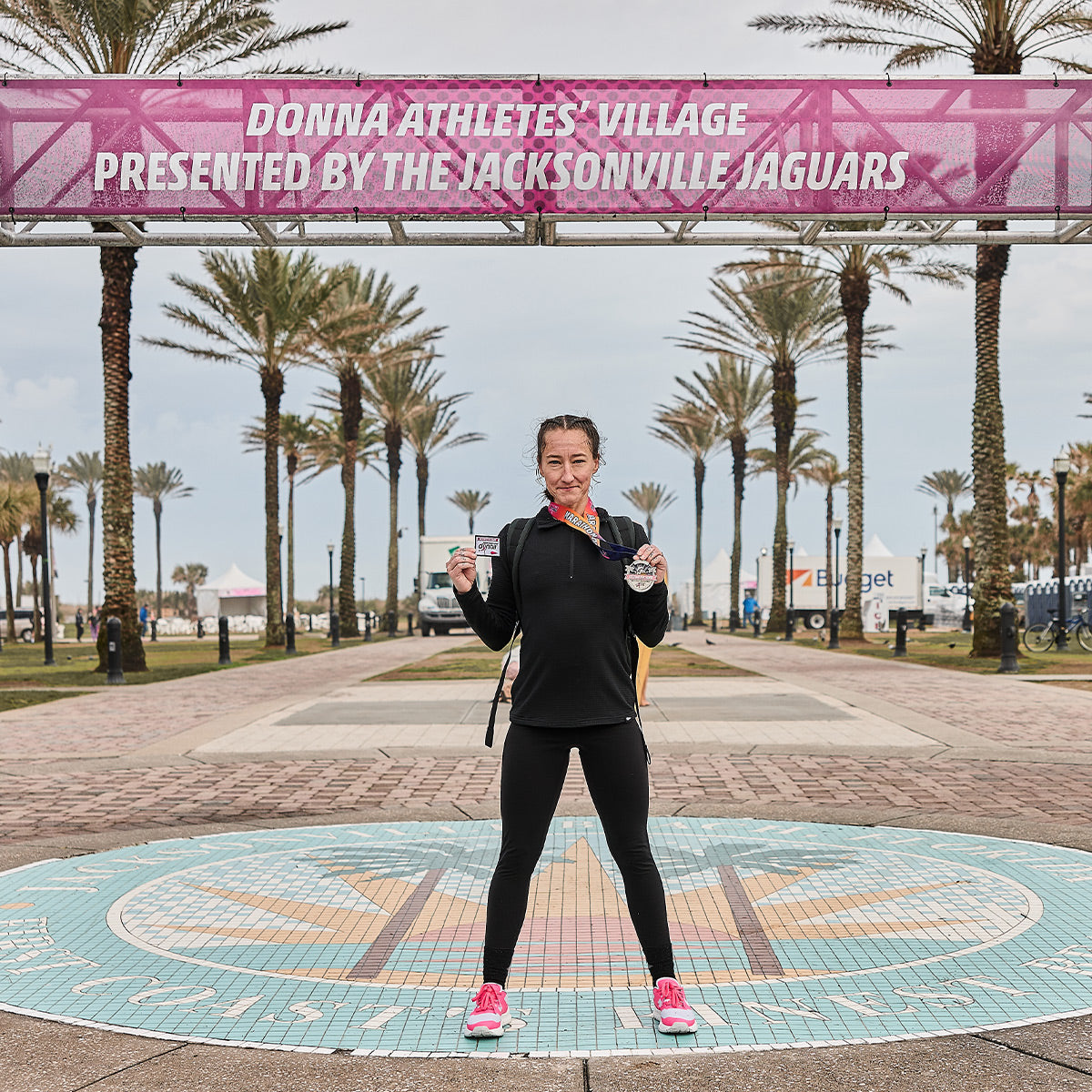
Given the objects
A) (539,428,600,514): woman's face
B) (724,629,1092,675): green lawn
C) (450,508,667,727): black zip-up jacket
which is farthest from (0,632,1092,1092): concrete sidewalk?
(724,629,1092,675): green lawn

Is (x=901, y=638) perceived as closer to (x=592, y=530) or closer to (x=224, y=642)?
(x=224, y=642)

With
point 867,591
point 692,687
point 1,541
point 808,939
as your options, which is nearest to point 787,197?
point 808,939

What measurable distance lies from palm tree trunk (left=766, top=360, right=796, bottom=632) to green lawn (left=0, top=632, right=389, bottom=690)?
16999mm

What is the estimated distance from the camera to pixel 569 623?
3.76 m

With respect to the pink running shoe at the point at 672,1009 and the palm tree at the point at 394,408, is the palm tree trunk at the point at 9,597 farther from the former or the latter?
the pink running shoe at the point at 672,1009

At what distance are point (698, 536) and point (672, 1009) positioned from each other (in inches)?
2607

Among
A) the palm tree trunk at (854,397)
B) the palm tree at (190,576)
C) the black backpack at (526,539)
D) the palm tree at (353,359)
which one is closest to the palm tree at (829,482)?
the palm tree trunk at (854,397)

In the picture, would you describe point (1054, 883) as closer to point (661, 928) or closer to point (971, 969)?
point (971, 969)

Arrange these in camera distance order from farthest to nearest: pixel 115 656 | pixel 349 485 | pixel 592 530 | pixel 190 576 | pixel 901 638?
1. pixel 190 576
2. pixel 349 485
3. pixel 901 638
4. pixel 115 656
5. pixel 592 530

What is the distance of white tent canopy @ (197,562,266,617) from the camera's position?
7356 cm

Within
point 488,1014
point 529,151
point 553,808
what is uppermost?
point 529,151

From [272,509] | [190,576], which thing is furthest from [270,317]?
[190,576]

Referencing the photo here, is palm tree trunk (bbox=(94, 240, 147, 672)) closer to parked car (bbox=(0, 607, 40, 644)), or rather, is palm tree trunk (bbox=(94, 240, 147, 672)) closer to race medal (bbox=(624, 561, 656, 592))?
race medal (bbox=(624, 561, 656, 592))

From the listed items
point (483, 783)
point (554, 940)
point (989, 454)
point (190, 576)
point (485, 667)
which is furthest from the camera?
point (190, 576)
